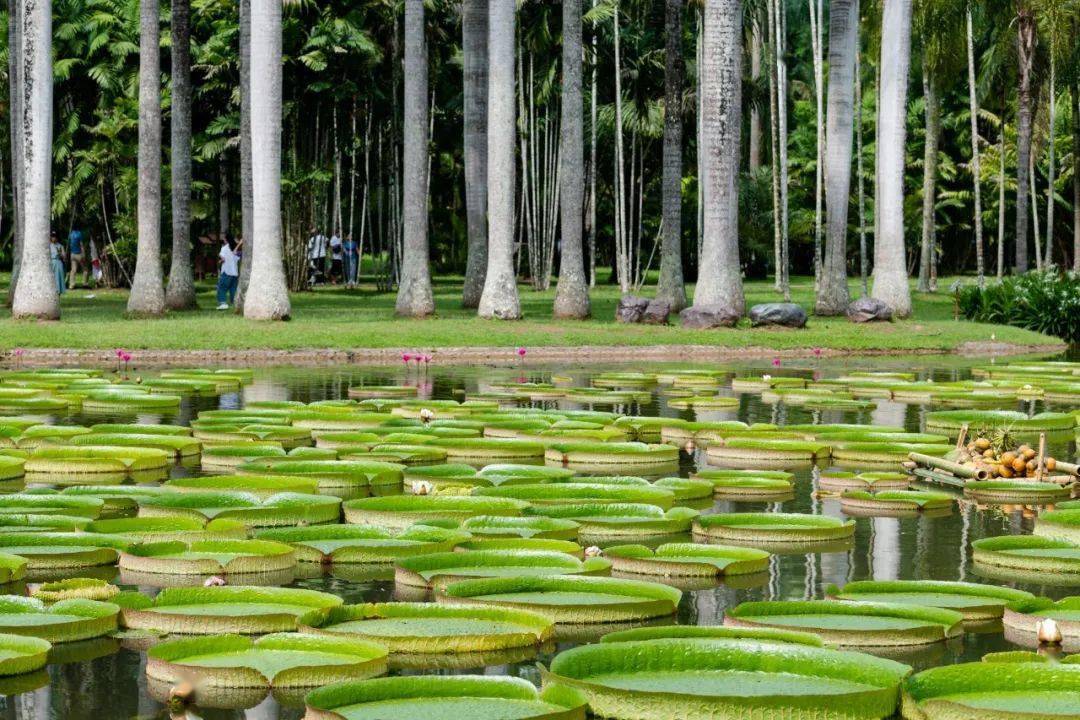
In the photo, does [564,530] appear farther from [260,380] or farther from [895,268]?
[895,268]

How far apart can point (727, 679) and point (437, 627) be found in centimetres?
124

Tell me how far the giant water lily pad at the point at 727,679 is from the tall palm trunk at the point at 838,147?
2508 cm

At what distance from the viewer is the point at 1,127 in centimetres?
4591

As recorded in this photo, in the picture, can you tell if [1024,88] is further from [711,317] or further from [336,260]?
→ [336,260]

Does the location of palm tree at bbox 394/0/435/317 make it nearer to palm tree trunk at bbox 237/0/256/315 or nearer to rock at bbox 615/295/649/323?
palm tree trunk at bbox 237/0/256/315

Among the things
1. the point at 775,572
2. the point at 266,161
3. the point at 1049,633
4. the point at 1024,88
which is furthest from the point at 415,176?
the point at 1049,633

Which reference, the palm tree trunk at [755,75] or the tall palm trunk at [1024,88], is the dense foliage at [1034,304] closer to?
the tall palm trunk at [1024,88]

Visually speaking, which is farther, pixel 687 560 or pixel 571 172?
pixel 571 172

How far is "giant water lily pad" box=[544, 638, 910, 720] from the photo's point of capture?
15.5 feet

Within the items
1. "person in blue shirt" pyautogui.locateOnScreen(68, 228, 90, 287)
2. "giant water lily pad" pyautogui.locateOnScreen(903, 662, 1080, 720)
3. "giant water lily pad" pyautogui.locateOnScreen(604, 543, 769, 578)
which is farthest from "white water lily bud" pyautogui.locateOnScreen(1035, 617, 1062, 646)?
"person in blue shirt" pyautogui.locateOnScreen(68, 228, 90, 287)

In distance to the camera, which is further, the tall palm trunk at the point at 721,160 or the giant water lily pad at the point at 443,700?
the tall palm trunk at the point at 721,160

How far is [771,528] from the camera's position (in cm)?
812

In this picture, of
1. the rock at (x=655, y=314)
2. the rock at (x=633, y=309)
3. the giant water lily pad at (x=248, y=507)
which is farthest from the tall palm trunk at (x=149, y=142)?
the giant water lily pad at (x=248, y=507)

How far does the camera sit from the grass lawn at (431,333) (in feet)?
71.7
